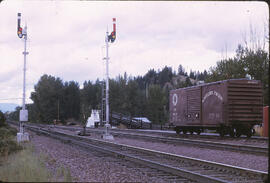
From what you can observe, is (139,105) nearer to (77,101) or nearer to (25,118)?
(77,101)

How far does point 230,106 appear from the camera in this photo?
19.0 meters

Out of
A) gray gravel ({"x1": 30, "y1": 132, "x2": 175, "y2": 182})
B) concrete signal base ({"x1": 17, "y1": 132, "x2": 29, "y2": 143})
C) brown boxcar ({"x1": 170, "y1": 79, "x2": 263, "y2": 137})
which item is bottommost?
gray gravel ({"x1": 30, "y1": 132, "x2": 175, "y2": 182})

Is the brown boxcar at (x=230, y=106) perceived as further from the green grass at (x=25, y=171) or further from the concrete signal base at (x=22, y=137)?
the green grass at (x=25, y=171)

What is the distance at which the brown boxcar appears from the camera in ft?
62.5

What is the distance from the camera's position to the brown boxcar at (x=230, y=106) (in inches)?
750

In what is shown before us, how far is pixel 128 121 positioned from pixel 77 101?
63493mm

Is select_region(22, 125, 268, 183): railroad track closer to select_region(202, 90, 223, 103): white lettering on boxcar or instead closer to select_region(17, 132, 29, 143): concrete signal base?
select_region(17, 132, 29, 143): concrete signal base

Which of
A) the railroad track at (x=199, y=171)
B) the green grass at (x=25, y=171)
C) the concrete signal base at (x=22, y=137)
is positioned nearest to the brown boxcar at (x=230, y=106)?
the railroad track at (x=199, y=171)

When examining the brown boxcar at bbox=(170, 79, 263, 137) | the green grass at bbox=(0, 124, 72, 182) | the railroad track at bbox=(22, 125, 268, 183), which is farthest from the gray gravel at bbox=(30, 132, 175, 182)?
the brown boxcar at bbox=(170, 79, 263, 137)

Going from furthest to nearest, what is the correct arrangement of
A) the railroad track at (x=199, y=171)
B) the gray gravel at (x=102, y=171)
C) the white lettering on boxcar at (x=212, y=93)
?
1. the white lettering on boxcar at (x=212, y=93)
2. the gray gravel at (x=102, y=171)
3. the railroad track at (x=199, y=171)

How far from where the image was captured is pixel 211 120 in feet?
66.9

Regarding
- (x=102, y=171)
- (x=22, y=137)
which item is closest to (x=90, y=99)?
(x=22, y=137)

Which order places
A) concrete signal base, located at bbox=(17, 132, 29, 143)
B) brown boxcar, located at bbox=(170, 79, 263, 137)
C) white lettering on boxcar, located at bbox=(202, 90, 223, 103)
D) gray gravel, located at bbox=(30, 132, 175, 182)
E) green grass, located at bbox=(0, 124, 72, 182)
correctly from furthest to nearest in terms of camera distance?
white lettering on boxcar, located at bbox=(202, 90, 223, 103) → brown boxcar, located at bbox=(170, 79, 263, 137) → concrete signal base, located at bbox=(17, 132, 29, 143) → gray gravel, located at bbox=(30, 132, 175, 182) → green grass, located at bbox=(0, 124, 72, 182)

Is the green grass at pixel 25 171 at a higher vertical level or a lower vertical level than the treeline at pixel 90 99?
lower
